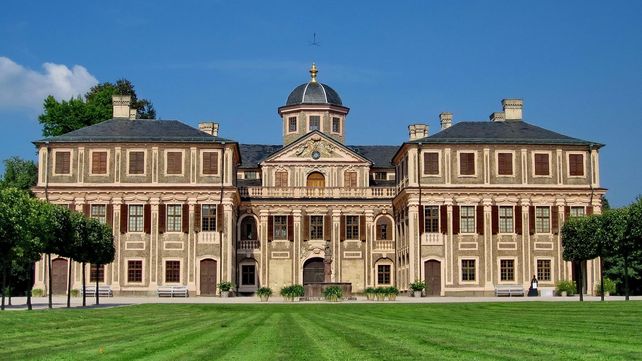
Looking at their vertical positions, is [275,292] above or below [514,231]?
below

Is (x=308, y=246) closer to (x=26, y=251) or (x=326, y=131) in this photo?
(x=326, y=131)

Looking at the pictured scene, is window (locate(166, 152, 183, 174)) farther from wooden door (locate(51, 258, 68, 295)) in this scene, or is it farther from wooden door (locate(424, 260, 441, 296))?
wooden door (locate(424, 260, 441, 296))

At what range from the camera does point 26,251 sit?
3578 centimetres

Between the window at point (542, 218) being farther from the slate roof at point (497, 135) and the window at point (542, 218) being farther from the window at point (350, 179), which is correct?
the window at point (350, 179)

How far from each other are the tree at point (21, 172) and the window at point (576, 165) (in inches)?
1594

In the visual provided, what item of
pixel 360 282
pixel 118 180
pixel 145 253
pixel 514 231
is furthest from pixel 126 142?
pixel 514 231

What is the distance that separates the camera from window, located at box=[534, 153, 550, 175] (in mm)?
58219

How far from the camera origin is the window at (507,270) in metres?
57.2

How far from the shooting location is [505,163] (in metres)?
58.3

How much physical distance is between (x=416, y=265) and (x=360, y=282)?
7.50 metres

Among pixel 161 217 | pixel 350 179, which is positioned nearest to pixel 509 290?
pixel 350 179

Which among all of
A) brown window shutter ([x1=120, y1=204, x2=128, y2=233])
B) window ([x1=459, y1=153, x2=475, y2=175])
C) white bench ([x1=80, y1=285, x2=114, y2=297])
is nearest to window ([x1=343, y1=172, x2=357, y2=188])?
window ([x1=459, y1=153, x2=475, y2=175])

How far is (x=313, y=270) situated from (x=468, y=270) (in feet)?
38.5

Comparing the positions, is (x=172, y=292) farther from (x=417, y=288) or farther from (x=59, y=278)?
(x=417, y=288)
